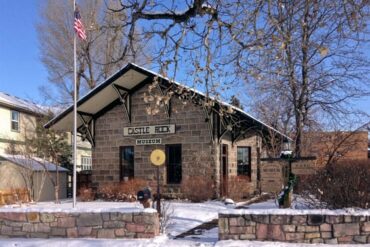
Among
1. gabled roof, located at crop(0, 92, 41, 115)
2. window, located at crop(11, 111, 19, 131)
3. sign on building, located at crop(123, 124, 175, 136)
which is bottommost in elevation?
sign on building, located at crop(123, 124, 175, 136)

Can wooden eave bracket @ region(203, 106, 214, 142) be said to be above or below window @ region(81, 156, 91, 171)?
above

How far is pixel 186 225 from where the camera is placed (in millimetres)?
11961

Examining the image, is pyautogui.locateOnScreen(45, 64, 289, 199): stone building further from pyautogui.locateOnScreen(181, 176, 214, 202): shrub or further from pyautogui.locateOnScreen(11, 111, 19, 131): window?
pyautogui.locateOnScreen(11, 111, 19, 131): window

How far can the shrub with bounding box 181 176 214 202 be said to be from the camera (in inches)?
711

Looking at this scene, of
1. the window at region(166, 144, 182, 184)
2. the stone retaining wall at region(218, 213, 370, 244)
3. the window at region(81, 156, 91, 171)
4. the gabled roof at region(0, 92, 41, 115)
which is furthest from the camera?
the window at region(81, 156, 91, 171)

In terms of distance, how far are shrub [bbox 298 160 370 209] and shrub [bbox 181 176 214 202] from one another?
7661 mm

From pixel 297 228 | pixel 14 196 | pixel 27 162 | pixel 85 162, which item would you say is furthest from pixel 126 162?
pixel 85 162

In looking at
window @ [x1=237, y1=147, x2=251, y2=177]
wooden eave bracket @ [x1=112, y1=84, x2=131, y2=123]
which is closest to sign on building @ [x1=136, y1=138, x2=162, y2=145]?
wooden eave bracket @ [x1=112, y1=84, x2=131, y2=123]

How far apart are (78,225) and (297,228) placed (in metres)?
4.75

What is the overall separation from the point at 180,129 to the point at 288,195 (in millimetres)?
9436

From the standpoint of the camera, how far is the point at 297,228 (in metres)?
9.20

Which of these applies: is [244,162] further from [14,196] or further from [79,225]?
[79,225]

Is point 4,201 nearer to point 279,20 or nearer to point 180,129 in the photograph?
point 180,129

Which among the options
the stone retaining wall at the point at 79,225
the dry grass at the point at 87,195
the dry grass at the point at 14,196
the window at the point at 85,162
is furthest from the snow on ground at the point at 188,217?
the window at the point at 85,162
